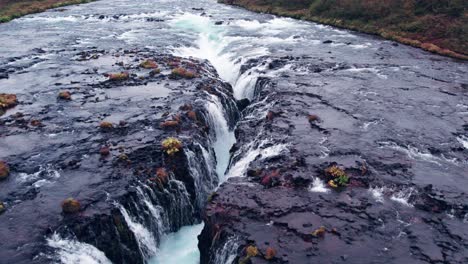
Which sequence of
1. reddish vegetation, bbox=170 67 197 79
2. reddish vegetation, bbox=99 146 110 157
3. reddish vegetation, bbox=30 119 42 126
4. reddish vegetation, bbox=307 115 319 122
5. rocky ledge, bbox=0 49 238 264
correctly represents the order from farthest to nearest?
1. reddish vegetation, bbox=170 67 197 79
2. reddish vegetation, bbox=307 115 319 122
3. reddish vegetation, bbox=30 119 42 126
4. reddish vegetation, bbox=99 146 110 157
5. rocky ledge, bbox=0 49 238 264

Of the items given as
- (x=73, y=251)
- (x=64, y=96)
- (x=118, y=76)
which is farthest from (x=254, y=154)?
(x=118, y=76)

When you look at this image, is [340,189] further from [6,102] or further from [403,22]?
[403,22]

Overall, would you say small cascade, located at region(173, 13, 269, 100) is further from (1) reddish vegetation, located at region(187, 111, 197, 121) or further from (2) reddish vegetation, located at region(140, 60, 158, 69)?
(1) reddish vegetation, located at region(187, 111, 197, 121)

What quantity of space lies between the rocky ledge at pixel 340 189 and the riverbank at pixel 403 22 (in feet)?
82.2

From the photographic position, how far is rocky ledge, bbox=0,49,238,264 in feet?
80.6

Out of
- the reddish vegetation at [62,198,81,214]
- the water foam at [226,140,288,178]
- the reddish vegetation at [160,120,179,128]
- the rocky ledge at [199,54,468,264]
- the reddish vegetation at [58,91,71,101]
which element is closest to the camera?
the rocky ledge at [199,54,468,264]

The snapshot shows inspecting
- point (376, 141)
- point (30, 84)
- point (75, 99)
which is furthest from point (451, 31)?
point (30, 84)

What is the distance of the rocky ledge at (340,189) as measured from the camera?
23.1 m

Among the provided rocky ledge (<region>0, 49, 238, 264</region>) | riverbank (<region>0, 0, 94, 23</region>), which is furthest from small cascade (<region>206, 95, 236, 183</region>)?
riverbank (<region>0, 0, 94, 23</region>)

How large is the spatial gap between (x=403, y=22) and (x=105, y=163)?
189 ft

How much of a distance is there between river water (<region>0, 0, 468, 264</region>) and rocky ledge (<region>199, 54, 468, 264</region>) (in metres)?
0.81

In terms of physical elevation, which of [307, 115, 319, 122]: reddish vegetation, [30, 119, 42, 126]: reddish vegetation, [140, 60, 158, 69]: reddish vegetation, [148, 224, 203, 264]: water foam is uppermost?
[307, 115, 319, 122]: reddish vegetation

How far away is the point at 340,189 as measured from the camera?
2767 cm

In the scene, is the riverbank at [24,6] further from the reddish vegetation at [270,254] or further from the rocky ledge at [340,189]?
the reddish vegetation at [270,254]
